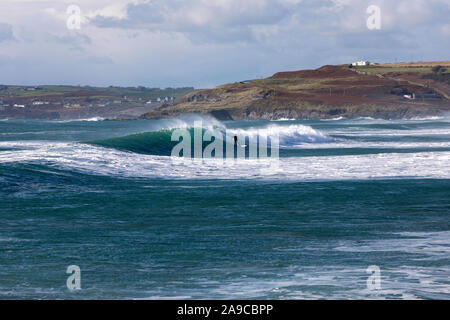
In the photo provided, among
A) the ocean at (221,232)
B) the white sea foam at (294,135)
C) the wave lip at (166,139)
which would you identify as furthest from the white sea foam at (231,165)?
the white sea foam at (294,135)

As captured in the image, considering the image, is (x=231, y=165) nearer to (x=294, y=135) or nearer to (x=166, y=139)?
(x=166, y=139)

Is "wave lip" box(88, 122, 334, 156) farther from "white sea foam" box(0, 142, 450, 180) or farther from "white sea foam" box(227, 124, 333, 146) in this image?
"white sea foam" box(0, 142, 450, 180)

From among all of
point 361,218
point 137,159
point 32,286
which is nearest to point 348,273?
point 32,286

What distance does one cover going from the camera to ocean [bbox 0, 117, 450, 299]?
11.2m

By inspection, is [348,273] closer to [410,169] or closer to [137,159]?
[410,169]

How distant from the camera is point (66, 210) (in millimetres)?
19203

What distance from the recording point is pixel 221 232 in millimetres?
15922

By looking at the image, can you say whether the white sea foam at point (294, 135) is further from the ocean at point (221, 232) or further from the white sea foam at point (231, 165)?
the ocean at point (221, 232)

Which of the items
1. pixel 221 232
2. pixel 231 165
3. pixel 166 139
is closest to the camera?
pixel 221 232

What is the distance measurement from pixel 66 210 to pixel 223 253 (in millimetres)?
6857

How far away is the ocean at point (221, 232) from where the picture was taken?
11.2 metres

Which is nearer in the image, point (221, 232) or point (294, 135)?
point (221, 232)

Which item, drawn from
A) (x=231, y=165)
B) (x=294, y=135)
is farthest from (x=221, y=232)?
(x=294, y=135)

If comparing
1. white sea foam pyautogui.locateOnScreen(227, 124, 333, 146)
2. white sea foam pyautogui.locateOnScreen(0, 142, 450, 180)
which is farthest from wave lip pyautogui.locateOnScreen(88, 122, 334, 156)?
white sea foam pyautogui.locateOnScreen(0, 142, 450, 180)
